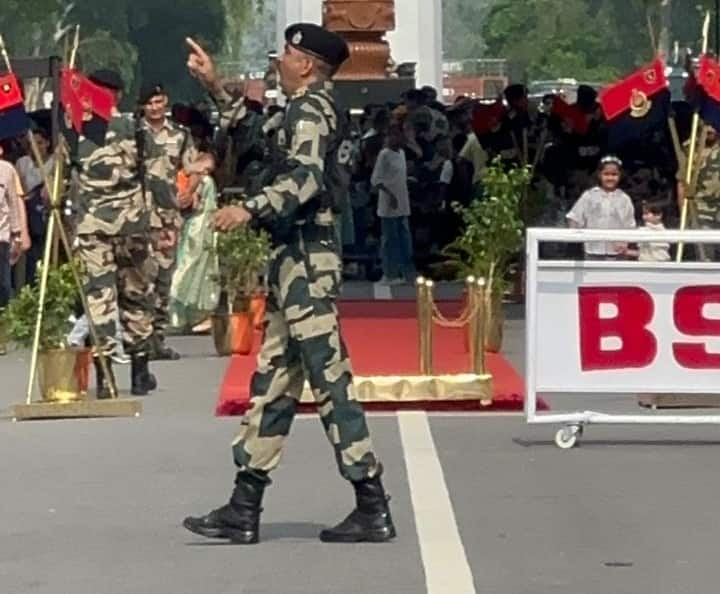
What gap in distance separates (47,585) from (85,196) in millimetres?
6693

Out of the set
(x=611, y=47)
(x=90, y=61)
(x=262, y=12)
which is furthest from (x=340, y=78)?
(x=611, y=47)

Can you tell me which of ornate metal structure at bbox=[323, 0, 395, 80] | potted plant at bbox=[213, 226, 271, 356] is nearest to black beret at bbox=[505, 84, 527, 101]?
ornate metal structure at bbox=[323, 0, 395, 80]

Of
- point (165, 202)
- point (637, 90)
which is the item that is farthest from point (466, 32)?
point (637, 90)

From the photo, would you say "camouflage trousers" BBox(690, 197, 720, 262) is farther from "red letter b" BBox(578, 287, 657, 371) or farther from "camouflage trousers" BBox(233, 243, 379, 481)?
"camouflage trousers" BBox(233, 243, 379, 481)

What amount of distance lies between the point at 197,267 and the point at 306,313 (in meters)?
9.87

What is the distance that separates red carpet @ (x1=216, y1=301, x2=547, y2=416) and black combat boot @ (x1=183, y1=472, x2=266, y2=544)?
14.1 ft

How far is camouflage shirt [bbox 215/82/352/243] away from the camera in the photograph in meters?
9.61

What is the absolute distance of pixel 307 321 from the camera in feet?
32.0

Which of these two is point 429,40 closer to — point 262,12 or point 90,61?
point 90,61

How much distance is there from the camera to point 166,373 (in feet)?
57.6

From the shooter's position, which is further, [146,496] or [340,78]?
[340,78]

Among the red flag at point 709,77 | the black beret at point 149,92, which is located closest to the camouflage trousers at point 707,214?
the red flag at point 709,77

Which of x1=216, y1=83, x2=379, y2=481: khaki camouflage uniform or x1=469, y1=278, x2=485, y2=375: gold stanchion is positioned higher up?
x1=216, y1=83, x2=379, y2=481: khaki camouflage uniform

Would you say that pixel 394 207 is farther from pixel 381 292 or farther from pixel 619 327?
pixel 619 327
